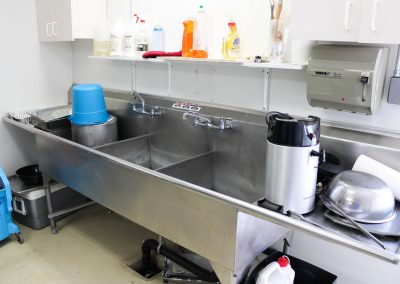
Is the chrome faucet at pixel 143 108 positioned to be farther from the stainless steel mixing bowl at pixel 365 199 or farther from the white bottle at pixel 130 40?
the stainless steel mixing bowl at pixel 365 199

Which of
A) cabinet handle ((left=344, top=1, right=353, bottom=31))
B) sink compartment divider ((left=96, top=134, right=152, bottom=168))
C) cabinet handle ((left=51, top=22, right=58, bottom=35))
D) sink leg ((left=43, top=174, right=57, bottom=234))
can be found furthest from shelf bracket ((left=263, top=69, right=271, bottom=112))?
cabinet handle ((left=51, top=22, right=58, bottom=35))

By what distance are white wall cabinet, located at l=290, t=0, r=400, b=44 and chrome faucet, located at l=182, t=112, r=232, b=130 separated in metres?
0.66

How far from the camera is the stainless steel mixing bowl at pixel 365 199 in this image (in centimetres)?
118

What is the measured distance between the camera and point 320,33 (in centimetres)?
139

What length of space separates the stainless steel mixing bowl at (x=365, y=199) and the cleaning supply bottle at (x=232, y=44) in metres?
0.94

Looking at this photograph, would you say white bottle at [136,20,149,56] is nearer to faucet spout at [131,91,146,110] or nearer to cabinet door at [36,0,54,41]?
faucet spout at [131,91,146,110]

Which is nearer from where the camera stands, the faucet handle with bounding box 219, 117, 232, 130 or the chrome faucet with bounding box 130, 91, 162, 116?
the faucet handle with bounding box 219, 117, 232, 130

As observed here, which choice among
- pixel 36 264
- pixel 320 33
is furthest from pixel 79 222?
pixel 320 33

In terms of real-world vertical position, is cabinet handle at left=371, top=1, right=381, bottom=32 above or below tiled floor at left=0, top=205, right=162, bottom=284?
above

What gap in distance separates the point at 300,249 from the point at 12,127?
8.16ft

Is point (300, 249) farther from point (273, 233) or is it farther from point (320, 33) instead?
point (320, 33)

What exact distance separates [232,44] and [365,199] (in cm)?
106

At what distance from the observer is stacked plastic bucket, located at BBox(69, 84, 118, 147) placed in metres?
2.28

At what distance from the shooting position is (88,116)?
2.30 metres
